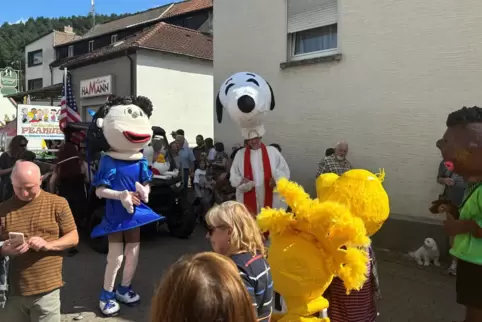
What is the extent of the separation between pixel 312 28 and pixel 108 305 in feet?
19.2

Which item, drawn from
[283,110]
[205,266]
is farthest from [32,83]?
[205,266]

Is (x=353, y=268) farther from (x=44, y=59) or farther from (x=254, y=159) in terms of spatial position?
(x=44, y=59)

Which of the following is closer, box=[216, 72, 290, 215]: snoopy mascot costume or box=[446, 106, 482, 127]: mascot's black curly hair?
box=[446, 106, 482, 127]: mascot's black curly hair

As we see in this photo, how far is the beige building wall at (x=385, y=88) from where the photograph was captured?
245 inches

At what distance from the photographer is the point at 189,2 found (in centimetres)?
2927

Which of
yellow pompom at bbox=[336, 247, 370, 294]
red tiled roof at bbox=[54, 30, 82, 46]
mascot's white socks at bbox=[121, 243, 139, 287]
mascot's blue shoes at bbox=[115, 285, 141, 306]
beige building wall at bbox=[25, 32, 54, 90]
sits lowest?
mascot's blue shoes at bbox=[115, 285, 141, 306]

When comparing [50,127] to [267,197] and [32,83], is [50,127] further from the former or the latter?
[32,83]

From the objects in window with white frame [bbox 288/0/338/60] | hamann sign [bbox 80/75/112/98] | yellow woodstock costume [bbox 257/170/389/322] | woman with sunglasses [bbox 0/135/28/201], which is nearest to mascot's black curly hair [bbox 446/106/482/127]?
yellow woodstock costume [bbox 257/170/389/322]

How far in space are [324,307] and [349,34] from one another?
5.74 metres

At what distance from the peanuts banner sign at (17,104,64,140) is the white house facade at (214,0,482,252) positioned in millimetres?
10497

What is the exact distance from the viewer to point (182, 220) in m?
7.37

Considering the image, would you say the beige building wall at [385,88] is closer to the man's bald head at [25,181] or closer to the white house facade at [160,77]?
the man's bald head at [25,181]

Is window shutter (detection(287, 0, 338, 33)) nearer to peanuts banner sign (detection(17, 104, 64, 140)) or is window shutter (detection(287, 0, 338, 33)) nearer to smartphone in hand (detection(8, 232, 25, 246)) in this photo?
smartphone in hand (detection(8, 232, 25, 246))

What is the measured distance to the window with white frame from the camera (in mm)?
7738
